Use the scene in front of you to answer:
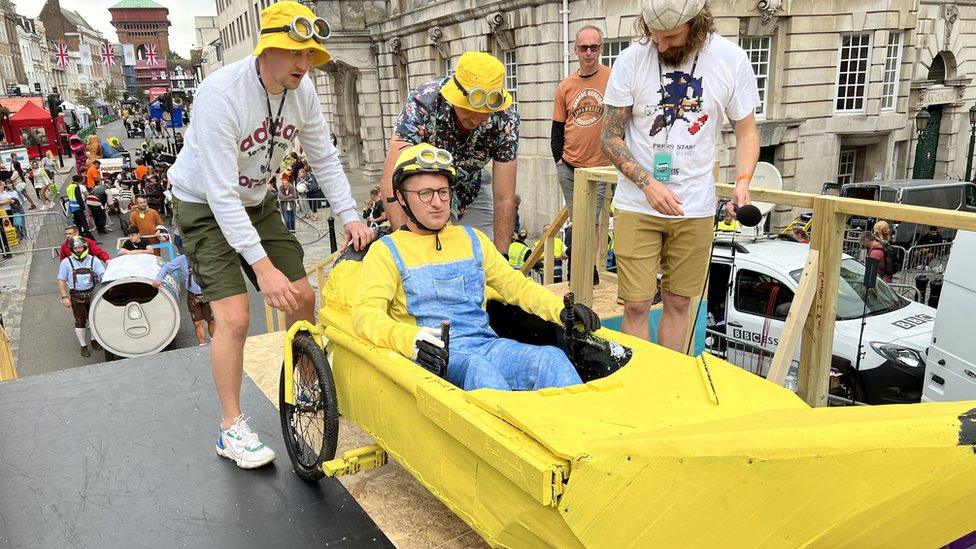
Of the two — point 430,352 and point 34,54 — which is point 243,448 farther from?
point 34,54

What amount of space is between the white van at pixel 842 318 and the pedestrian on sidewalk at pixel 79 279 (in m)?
8.17

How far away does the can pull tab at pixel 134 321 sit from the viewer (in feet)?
30.4

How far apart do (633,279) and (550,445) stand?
1.78 meters

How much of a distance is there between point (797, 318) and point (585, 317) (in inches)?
39.4

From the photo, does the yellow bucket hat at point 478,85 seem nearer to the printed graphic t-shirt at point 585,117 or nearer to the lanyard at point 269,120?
the lanyard at point 269,120

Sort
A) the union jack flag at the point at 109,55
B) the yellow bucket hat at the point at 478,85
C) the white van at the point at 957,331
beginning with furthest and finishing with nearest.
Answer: the union jack flag at the point at 109,55 → the white van at the point at 957,331 → the yellow bucket hat at the point at 478,85

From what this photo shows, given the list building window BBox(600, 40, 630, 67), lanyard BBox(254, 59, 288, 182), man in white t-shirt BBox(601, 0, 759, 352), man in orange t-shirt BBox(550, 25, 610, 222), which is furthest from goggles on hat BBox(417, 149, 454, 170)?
building window BBox(600, 40, 630, 67)

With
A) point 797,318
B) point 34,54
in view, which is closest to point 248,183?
Answer: point 797,318

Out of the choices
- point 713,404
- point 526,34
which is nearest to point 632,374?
point 713,404

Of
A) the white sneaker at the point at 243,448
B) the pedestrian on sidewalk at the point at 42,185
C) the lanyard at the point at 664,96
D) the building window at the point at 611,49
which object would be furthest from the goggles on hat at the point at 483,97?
the pedestrian on sidewalk at the point at 42,185

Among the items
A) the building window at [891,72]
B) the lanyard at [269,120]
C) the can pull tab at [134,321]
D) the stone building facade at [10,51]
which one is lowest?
the can pull tab at [134,321]

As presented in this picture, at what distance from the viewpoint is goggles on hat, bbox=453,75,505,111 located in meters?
3.38

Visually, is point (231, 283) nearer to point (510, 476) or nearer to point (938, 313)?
point (510, 476)

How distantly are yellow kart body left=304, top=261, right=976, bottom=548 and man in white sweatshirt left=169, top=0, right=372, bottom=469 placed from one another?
3.06 ft
